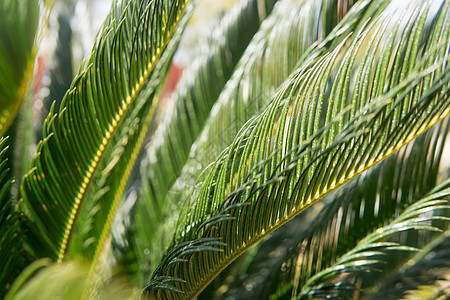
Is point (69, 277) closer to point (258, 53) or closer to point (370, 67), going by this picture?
point (370, 67)

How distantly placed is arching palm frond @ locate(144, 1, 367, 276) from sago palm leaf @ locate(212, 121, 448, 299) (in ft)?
1.36

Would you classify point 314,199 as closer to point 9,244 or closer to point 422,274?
point 422,274

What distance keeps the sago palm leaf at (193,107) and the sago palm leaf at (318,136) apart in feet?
2.28

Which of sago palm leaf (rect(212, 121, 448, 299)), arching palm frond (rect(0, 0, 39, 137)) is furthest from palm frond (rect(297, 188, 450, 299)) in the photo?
arching palm frond (rect(0, 0, 39, 137))

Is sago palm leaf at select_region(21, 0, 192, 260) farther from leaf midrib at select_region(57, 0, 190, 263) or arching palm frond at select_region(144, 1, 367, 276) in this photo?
arching palm frond at select_region(144, 1, 367, 276)

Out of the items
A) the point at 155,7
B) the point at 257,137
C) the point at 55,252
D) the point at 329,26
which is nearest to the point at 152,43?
the point at 155,7

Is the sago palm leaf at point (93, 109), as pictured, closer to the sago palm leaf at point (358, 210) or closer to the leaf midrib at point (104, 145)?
the leaf midrib at point (104, 145)

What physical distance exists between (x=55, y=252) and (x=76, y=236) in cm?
21

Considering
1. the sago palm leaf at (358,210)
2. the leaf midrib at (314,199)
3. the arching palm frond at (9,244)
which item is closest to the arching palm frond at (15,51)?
the arching palm frond at (9,244)

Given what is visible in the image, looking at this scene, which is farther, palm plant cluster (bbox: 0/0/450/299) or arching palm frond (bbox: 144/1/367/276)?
arching palm frond (bbox: 144/1/367/276)

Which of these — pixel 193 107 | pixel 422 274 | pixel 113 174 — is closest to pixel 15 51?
pixel 113 174

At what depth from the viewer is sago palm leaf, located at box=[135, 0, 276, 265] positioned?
1.79 meters

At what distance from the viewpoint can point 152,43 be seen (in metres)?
1.23

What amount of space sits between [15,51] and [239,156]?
73 cm
